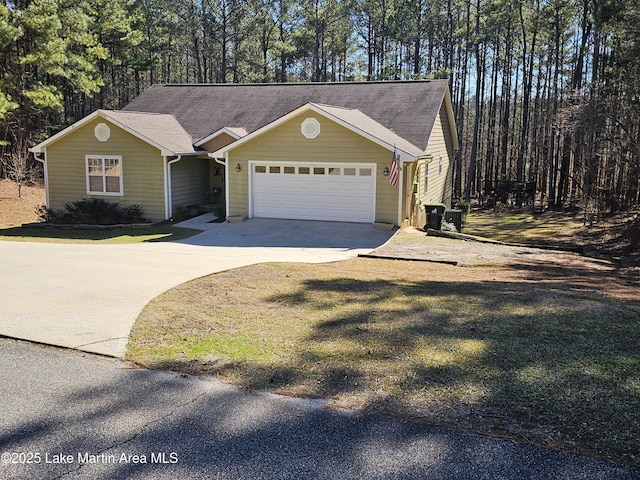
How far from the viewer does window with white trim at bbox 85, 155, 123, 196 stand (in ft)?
68.0

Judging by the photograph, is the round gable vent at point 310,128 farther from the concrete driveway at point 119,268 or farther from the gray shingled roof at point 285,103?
the gray shingled roof at point 285,103

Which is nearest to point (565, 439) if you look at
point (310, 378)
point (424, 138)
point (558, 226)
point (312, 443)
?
point (312, 443)

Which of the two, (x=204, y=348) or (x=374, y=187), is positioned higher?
(x=374, y=187)

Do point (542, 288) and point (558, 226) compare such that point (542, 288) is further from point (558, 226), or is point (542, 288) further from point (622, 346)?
point (558, 226)

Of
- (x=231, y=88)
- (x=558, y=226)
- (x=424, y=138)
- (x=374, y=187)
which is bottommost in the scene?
(x=558, y=226)

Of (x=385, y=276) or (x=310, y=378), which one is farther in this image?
(x=385, y=276)

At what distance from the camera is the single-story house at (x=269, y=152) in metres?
17.7

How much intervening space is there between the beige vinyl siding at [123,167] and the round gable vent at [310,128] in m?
5.56

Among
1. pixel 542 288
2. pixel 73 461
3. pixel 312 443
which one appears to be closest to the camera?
pixel 73 461

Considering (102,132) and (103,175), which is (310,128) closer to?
(102,132)

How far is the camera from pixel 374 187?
57.7 feet

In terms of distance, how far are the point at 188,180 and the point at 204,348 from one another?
1611cm

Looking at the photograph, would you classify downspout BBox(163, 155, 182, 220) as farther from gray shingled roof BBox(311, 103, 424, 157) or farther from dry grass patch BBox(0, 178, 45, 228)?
dry grass patch BBox(0, 178, 45, 228)

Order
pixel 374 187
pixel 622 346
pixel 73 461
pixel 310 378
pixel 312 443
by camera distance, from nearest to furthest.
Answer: pixel 73 461 < pixel 312 443 < pixel 310 378 < pixel 622 346 < pixel 374 187
